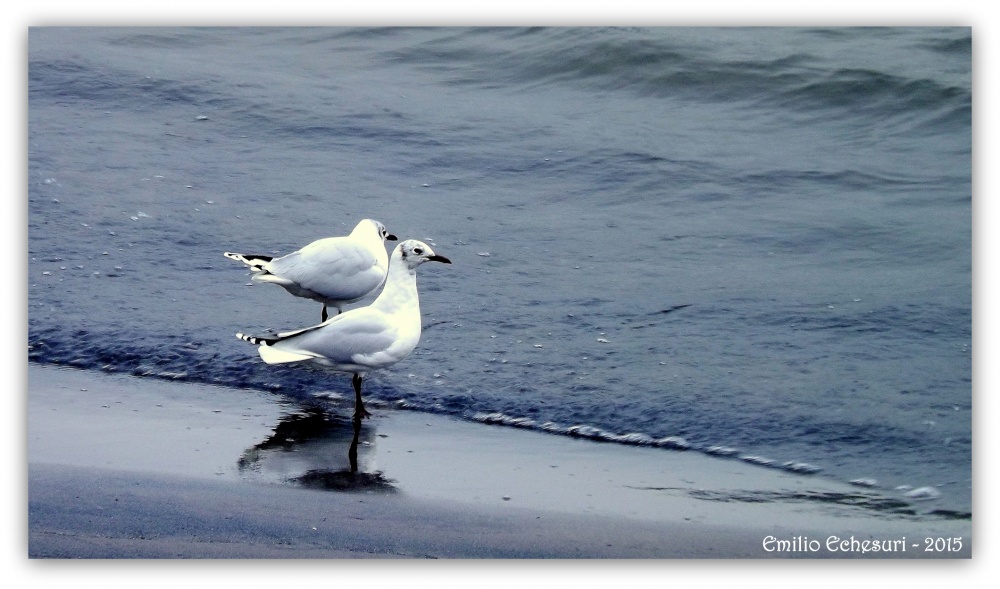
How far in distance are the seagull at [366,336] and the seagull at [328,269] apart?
0.54 meters

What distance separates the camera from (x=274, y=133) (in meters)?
6.02

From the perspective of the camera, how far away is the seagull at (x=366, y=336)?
177 inches

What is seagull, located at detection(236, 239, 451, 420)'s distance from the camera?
14.8ft

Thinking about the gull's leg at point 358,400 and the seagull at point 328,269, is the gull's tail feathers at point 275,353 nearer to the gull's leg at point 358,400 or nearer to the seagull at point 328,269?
the gull's leg at point 358,400

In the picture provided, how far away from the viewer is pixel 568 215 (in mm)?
5941

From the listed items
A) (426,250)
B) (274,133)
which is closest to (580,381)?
(426,250)

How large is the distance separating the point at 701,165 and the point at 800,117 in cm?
48

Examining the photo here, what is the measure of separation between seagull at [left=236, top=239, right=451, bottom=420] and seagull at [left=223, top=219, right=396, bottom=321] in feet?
1.76

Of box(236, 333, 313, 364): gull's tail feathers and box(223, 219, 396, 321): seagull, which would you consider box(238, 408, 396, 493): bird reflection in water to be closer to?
box(236, 333, 313, 364): gull's tail feathers

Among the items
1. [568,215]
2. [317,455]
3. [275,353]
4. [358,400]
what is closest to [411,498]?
[317,455]

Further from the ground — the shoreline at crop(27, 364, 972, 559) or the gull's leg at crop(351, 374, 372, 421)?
the gull's leg at crop(351, 374, 372, 421)

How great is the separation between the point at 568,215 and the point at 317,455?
2024 millimetres

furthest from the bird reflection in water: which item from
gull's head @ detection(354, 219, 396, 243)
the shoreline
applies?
gull's head @ detection(354, 219, 396, 243)

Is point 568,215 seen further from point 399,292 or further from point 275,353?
point 275,353
